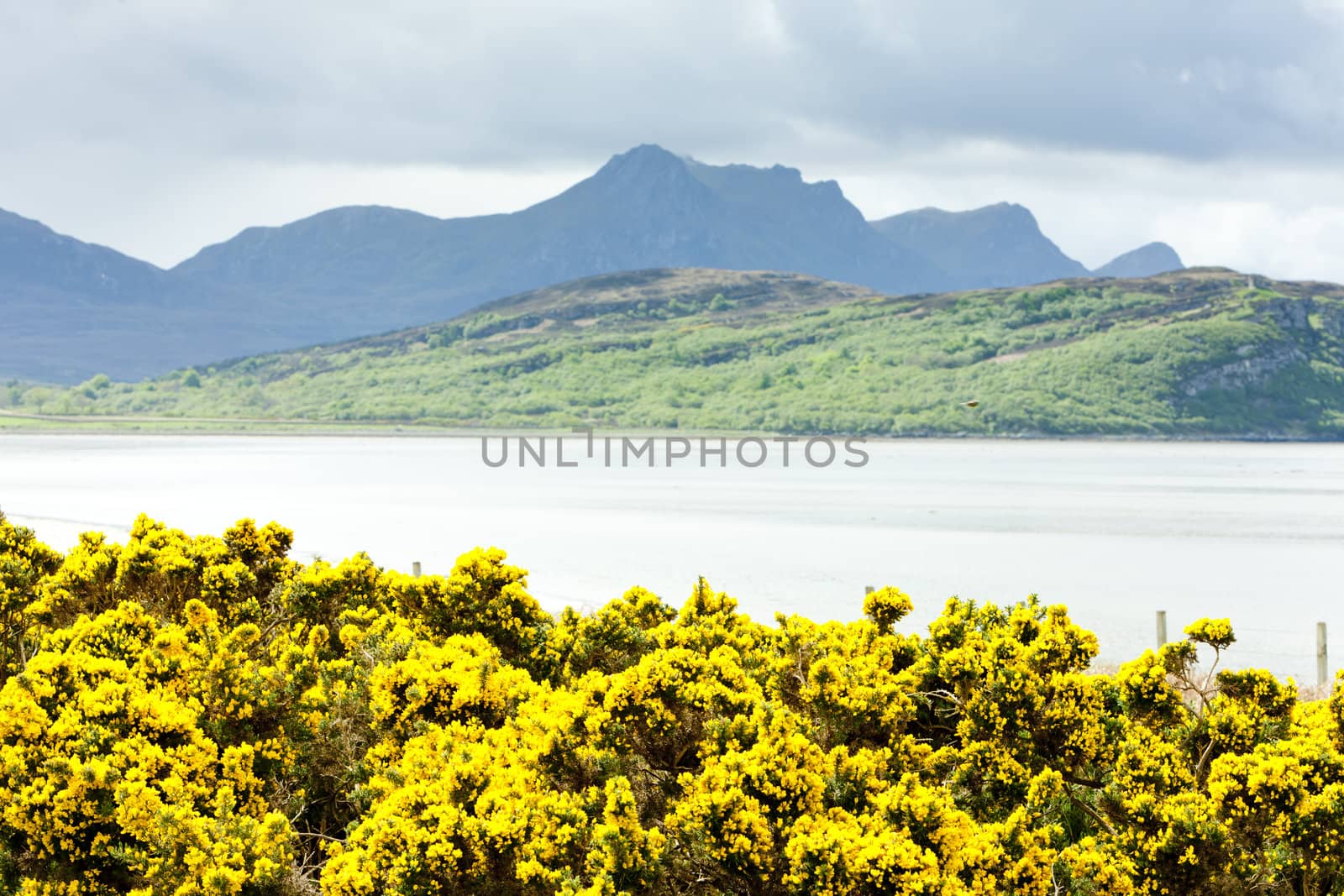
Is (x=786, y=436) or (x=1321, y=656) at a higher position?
(x=1321, y=656)

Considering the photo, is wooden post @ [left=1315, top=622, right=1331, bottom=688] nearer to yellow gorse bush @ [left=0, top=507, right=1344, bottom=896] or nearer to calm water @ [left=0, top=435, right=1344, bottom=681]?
calm water @ [left=0, top=435, right=1344, bottom=681]

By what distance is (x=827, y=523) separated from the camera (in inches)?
2783

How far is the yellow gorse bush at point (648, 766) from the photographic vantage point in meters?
5.35

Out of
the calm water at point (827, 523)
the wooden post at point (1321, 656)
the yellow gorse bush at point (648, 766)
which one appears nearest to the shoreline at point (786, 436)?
the calm water at point (827, 523)

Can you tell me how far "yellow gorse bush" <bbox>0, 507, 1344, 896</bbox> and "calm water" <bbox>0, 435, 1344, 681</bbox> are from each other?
74.1 feet

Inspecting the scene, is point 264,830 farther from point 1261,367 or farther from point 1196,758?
point 1261,367

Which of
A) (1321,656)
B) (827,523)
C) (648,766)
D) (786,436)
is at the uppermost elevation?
(648,766)

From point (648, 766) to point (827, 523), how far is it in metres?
65.0

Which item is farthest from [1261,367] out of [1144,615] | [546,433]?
[1144,615]

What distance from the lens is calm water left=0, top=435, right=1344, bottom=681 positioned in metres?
43.6

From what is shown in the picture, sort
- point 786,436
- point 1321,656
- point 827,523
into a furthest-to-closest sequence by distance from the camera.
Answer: point 786,436 < point 827,523 < point 1321,656

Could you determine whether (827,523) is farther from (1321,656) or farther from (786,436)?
(786,436)

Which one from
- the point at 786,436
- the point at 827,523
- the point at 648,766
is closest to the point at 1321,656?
the point at 648,766

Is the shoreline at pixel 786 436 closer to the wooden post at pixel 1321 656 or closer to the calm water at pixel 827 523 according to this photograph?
the calm water at pixel 827 523
